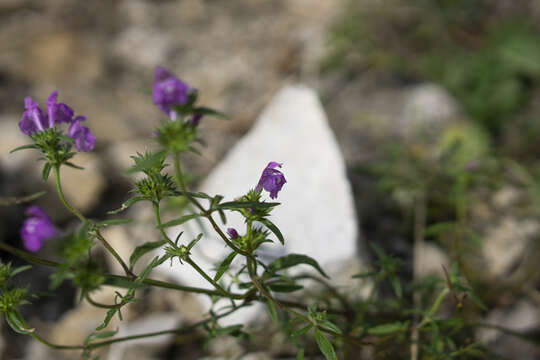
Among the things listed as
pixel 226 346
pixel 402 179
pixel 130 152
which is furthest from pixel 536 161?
pixel 130 152

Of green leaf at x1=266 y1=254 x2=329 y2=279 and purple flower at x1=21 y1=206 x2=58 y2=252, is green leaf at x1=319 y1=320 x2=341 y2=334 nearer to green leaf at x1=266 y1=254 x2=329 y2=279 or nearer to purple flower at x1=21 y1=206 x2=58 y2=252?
green leaf at x1=266 y1=254 x2=329 y2=279

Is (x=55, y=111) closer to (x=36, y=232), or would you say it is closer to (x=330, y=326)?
(x=36, y=232)

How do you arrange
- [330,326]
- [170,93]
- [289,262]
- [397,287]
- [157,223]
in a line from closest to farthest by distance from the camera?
[170,93]
[157,223]
[330,326]
[289,262]
[397,287]

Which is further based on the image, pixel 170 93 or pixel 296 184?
pixel 296 184

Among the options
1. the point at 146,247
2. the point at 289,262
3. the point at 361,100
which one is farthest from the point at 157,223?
the point at 361,100

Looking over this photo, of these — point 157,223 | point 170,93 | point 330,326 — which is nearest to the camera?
point 170,93

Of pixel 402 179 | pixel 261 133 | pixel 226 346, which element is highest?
pixel 261 133

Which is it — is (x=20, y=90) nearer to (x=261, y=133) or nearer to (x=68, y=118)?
(x=261, y=133)

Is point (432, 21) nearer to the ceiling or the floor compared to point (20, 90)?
nearer to the floor
